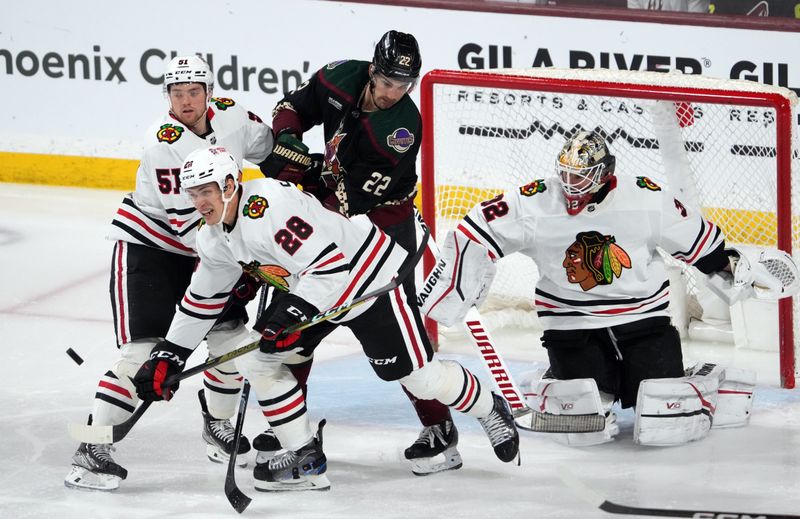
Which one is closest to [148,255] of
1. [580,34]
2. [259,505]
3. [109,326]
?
[259,505]

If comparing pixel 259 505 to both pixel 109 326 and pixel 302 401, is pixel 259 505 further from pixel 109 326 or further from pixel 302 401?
pixel 109 326

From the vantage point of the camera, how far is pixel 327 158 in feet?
12.1

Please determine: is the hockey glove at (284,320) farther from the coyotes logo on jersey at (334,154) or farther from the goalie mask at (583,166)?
the goalie mask at (583,166)

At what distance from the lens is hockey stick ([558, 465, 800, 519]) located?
10.2 ft

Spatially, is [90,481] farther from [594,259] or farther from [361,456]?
[594,259]

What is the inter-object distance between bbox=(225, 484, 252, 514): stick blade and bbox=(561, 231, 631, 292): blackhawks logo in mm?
1092

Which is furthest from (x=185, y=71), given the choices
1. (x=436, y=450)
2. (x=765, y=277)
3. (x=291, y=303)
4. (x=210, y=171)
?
(x=765, y=277)

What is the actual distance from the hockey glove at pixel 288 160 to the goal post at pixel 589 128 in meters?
1.01

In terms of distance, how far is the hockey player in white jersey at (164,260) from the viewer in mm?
3369

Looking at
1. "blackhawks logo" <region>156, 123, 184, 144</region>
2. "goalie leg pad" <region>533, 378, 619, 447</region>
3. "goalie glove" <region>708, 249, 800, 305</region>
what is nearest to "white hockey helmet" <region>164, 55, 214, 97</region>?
"blackhawks logo" <region>156, 123, 184, 144</region>

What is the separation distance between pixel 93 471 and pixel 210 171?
2.81 feet

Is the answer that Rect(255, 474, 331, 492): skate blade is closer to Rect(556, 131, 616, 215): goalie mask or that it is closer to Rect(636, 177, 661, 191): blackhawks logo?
Rect(556, 131, 616, 215): goalie mask

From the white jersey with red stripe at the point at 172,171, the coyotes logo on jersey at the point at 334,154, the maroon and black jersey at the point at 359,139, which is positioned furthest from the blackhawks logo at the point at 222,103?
the coyotes logo on jersey at the point at 334,154

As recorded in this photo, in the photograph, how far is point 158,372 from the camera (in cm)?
323
